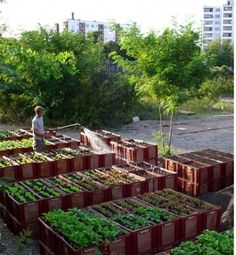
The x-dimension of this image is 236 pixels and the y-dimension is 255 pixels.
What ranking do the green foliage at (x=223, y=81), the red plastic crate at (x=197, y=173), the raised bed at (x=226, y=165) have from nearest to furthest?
the red plastic crate at (x=197, y=173)
the raised bed at (x=226, y=165)
the green foliage at (x=223, y=81)

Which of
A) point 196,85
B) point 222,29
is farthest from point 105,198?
point 222,29

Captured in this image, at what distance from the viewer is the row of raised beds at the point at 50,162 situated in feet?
30.6

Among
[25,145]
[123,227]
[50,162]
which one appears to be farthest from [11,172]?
[123,227]

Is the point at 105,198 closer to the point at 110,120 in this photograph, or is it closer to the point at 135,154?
the point at 135,154

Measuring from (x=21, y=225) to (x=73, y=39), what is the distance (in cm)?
1453

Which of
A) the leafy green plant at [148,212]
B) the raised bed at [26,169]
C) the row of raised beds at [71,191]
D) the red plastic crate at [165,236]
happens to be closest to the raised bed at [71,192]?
the row of raised beds at [71,191]

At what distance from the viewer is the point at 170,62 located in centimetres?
1177

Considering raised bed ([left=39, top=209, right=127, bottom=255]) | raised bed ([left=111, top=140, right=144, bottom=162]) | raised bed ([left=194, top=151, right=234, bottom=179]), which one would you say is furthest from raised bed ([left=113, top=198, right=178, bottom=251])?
raised bed ([left=111, top=140, right=144, bottom=162])

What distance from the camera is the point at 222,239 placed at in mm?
5125

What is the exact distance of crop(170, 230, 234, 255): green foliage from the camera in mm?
4818

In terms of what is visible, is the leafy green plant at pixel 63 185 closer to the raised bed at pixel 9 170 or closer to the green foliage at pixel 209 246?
the raised bed at pixel 9 170

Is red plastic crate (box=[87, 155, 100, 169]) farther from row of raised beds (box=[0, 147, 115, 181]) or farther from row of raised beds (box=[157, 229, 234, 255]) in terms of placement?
row of raised beds (box=[157, 229, 234, 255])

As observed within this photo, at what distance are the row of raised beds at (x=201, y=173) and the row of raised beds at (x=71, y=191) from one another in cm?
74

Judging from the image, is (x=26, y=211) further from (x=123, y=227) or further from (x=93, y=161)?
(x=93, y=161)
